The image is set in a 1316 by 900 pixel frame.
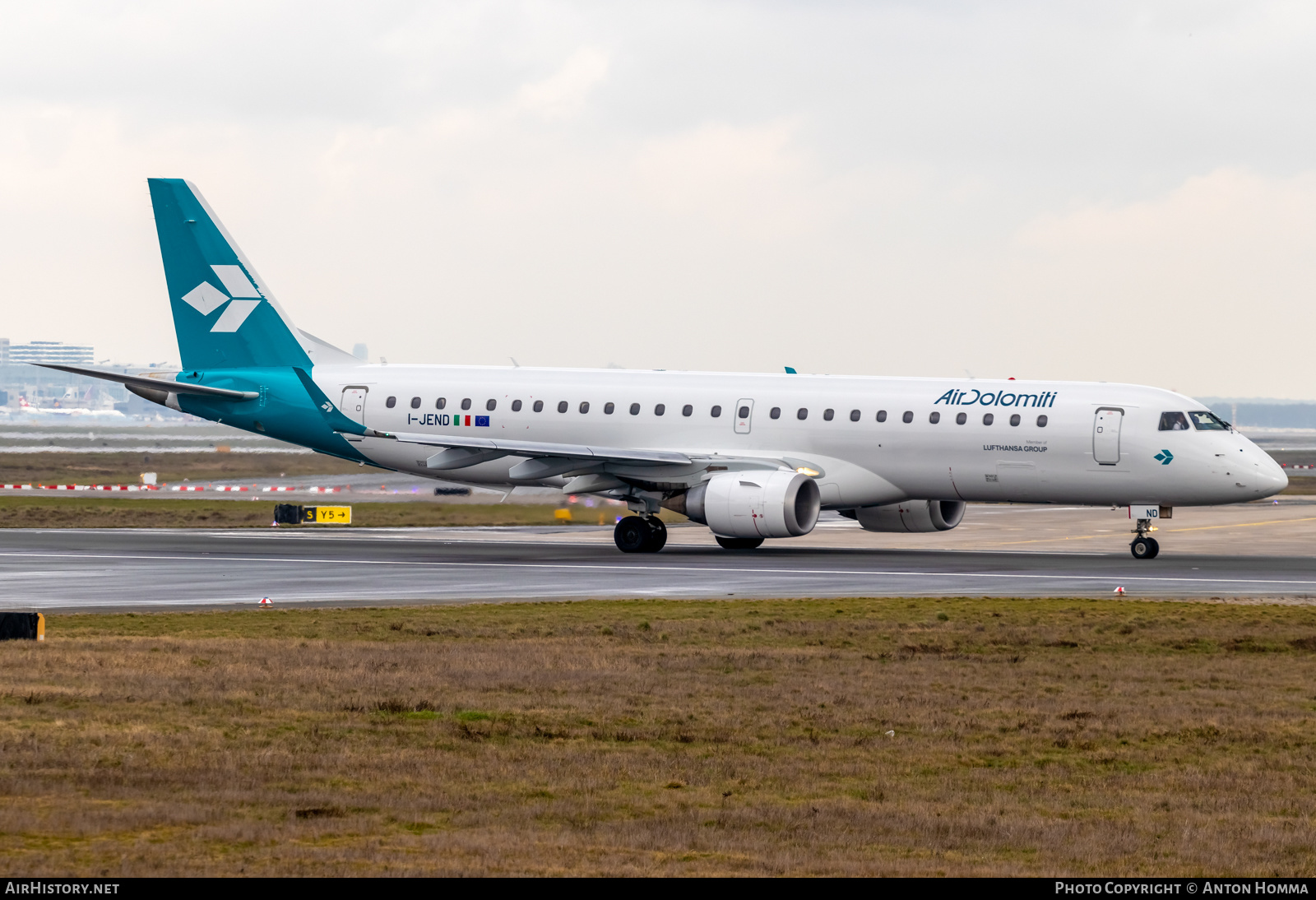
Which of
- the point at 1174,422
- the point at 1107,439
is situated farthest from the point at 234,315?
the point at 1174,422

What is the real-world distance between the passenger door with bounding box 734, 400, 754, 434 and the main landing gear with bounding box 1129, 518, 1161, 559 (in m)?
10.0

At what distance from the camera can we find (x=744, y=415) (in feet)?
142

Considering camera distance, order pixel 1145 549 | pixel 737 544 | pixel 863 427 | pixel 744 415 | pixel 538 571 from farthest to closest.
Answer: pixel 737 544, pixel 744 415, pixel 863 427, pixel 1145 549, pixel 538 571

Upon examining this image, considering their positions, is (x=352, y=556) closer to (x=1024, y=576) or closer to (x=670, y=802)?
(x=1024, y=576)

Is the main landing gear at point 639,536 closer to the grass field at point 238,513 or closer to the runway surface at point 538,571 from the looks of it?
the runway surface at point 538,571

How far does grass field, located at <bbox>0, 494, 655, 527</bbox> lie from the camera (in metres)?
48.8

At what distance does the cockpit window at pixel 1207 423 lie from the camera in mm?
39906

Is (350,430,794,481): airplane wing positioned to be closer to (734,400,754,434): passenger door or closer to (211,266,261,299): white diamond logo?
(734,400,754,434): passenger door

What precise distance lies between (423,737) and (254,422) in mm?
33859

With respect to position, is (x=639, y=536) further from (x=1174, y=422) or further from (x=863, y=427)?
(x=1174, y=422)

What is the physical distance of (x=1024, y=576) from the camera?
3497cm

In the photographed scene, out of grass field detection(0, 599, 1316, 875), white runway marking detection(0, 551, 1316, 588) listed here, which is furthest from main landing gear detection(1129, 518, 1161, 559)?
grass field detection(0, 599, 1316, 875)

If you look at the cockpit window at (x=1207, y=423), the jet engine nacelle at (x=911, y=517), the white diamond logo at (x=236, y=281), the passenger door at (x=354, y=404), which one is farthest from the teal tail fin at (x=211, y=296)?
the cockpit window at (x=1207, y=423)

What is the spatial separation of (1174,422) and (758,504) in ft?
33.1
